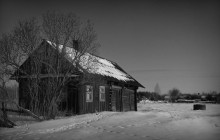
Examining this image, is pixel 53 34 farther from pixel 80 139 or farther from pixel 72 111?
pixel 80 139

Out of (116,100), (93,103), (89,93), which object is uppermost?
(89,93)

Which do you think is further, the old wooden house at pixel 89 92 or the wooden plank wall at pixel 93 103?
the wooden plank wall at pixel 93 103

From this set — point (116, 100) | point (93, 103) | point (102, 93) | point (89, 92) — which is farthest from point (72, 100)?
point (116, 100)

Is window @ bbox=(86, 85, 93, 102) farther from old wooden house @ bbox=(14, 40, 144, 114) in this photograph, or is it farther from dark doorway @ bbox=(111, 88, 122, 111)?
dark doorway @ bbox=(111, 88, 122, 111)

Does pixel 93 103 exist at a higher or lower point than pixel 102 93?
lower

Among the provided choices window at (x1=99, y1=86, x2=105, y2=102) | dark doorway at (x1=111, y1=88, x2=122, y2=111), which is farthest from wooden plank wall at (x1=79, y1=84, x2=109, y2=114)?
dark doorway at (x1=111, y1=88, x2=122, y2=111)

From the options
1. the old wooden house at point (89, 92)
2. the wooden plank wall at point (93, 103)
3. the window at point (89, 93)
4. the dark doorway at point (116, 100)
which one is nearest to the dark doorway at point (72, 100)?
the old wooden house at point (89, 92)

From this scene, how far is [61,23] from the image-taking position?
50.5 feet

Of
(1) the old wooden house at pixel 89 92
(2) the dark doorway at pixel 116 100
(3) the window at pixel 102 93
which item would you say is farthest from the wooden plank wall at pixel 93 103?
(2) the dark doorway at pixel 116 100

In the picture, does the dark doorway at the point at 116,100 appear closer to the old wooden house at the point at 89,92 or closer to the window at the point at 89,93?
the old wooden house at the point at 89,92

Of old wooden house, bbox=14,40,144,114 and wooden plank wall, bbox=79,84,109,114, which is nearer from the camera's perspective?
old wooden house, bbox=14,40,144,114

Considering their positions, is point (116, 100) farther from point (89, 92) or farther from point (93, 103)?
point (89, 92)

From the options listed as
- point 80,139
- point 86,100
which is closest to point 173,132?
point 80,139

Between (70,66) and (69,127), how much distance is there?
5388 mm
